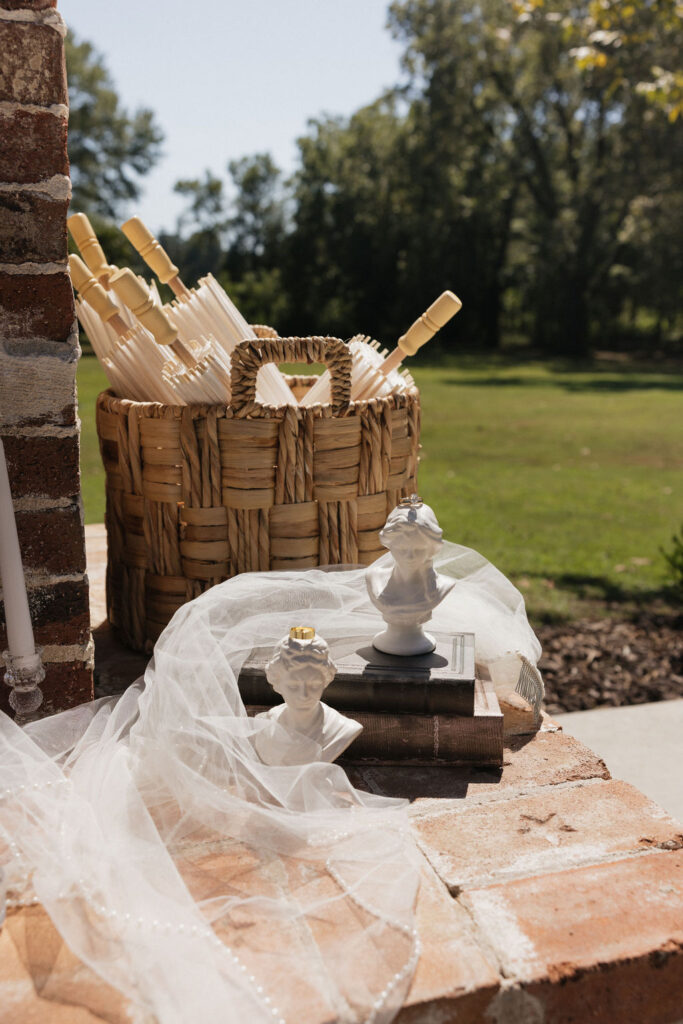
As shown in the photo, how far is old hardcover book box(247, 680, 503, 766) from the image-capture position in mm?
1395

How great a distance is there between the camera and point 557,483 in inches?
235

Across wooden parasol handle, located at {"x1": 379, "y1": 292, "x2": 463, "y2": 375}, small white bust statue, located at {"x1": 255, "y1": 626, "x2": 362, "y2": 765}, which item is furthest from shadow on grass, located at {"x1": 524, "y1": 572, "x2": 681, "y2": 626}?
small white bust statue, located at {"x1": 255, "y1": 626, "x2": 362, "y2": 765}

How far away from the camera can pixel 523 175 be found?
17531mm

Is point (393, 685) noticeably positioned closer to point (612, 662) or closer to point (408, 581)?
point (408, 581)

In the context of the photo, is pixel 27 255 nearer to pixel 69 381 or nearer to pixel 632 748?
pixel 69 381

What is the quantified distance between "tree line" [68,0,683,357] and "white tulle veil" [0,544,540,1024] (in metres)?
13.3

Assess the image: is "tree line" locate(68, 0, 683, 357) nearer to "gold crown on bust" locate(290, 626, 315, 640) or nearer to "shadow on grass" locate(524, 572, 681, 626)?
"shadow on grass" locate(524, 572, 681, 626)

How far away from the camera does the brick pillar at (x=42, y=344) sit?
4.25ft

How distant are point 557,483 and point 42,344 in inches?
196

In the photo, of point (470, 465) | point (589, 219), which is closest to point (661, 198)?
point (589, 219)

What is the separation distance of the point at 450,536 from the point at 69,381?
10.7 ft

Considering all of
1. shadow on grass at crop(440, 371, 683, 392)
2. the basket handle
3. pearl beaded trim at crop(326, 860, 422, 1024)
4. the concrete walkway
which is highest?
the basket handle

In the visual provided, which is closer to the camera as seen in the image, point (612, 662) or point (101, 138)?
point (612, 662)

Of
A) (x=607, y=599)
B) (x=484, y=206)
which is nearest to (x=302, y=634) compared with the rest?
(x=607, y=599)
